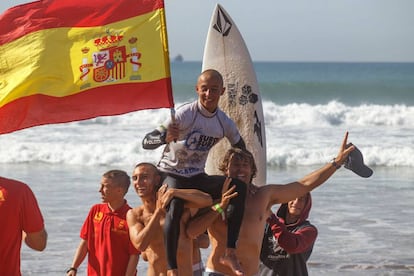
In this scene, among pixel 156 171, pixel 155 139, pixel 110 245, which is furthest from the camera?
pixel 110 245

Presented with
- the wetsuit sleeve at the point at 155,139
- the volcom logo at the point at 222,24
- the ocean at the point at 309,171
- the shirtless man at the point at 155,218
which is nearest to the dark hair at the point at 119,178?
the shirtless man at the point at 155,218

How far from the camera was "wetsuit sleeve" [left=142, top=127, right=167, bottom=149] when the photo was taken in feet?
16.8

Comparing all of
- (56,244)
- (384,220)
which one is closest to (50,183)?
(56,244)

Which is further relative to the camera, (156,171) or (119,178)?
(119,178)

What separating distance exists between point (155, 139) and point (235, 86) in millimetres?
2297

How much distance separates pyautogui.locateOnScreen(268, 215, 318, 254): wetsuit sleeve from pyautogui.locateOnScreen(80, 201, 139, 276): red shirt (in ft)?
2.84

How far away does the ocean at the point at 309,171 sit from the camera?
956 cm

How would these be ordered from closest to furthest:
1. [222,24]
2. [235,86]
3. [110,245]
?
[110,245] < [235,86] < [222,24]

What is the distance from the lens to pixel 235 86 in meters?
7.32

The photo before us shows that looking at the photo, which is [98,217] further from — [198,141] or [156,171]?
[198,141]

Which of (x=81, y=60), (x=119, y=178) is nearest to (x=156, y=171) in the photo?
(x=119, y=178)

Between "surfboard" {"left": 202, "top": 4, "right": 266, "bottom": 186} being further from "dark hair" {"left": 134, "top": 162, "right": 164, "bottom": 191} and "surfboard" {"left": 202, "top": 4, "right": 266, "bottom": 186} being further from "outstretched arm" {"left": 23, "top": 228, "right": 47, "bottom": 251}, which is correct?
"outstretched arm" {"left": 23, "top": 228, "right": 47, "bottom": 251}

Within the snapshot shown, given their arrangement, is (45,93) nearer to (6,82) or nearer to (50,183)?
(6,82)

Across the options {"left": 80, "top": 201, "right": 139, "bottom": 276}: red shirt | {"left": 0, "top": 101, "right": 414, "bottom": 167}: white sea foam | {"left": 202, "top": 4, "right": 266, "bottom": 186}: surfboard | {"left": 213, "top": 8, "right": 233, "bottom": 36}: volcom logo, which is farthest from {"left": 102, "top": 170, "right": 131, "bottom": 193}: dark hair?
{"left": 0, "top": 101, "right": 414, "bottom": 167}: white sea foam
